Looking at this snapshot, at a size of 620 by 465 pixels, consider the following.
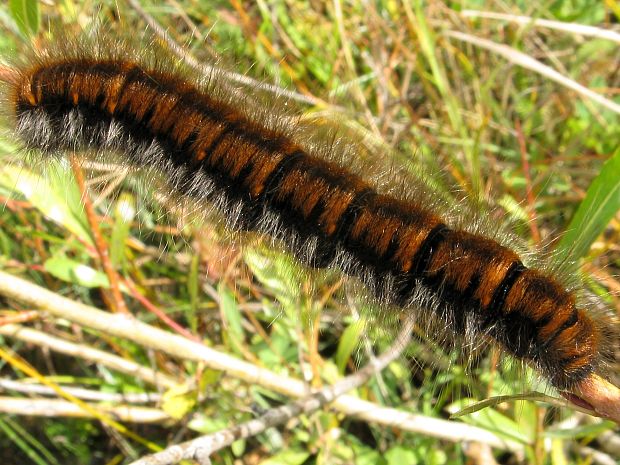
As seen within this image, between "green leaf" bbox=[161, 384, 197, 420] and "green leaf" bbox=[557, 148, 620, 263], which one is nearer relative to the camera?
"green leaf" bbox=[557, 148, 620, 263]

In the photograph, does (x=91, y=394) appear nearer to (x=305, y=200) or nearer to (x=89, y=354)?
(x=89, y=354)

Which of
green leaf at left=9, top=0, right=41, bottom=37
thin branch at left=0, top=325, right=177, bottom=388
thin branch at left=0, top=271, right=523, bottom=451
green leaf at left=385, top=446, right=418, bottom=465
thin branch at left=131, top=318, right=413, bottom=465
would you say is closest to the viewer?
thin branch at left=131, top=318, right=413, bottom=465

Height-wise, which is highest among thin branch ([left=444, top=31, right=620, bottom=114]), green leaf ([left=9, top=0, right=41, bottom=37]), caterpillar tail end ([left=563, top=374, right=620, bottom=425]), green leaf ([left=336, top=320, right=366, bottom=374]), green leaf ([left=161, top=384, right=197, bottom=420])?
thin branch ([left=444, top=31, right=620, bottom=114])

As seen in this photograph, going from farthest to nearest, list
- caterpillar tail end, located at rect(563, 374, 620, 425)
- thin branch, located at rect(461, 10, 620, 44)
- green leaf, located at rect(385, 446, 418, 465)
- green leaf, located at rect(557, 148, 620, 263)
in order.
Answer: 1. thin branch, located at rect(461, 10, 620, 44)
2. green leaf, located at rect(385, 446, 418, 465)
3. green leaf, located at rect(557, 148, 620, 263)
4. caterpillar tail end, located at rect(563, 374, 620, 425)

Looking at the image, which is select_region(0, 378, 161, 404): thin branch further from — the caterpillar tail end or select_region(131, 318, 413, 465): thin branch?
the caterpillar tail end

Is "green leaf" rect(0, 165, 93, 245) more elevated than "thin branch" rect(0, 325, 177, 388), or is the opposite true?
"green leaf" rect(0, 165, 93, 245)

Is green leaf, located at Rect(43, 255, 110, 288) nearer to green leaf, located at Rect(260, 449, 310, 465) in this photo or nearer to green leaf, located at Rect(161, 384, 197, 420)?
green leaf, located at Rect(161, 384, 197, 420)

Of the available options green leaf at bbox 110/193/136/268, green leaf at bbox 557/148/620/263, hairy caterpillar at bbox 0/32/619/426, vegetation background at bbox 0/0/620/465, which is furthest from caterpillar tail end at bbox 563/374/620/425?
green leaf at bbox 110/193/136/268

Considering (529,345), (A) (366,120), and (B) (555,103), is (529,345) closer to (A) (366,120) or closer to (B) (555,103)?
(A) (366,120)

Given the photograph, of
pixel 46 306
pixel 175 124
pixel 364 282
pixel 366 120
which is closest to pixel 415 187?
pixel 364 282
